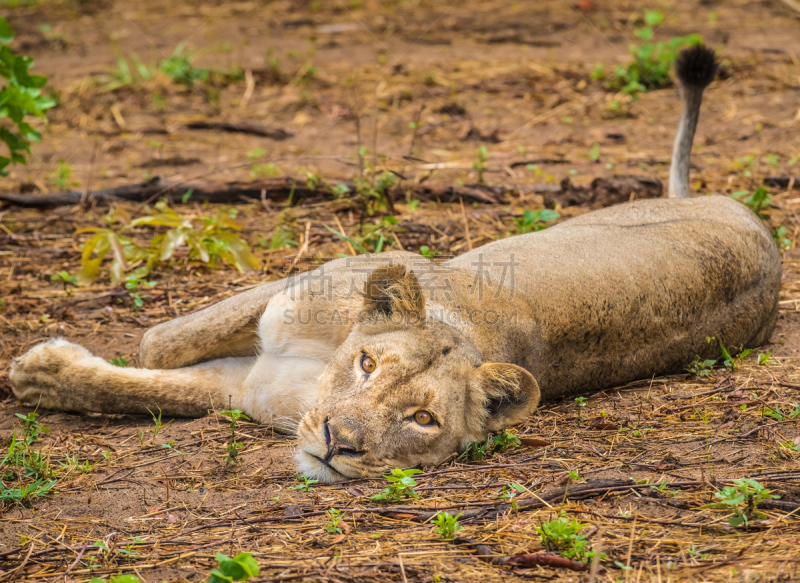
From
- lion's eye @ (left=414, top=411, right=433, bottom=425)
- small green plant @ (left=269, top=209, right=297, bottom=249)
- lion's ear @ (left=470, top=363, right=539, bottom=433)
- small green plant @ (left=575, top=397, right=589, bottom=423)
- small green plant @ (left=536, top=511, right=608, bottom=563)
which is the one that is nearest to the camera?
small green plant @ (left=536, top=511, right=608, bottom=563)

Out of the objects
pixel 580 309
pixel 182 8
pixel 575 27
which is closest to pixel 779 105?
pixel 575 27

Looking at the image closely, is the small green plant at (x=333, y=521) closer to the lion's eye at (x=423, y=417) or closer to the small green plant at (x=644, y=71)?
the lion's eye at (x=423, y=417)

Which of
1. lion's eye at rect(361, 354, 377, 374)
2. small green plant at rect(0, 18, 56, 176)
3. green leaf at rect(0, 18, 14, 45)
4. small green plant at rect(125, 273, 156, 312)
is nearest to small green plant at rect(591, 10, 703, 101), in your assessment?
small green plant at rect(125, 273, 156, 312)

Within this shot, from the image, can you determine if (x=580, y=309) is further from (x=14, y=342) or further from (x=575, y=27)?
(x=575, y=27)

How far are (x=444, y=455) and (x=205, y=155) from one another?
637 cm

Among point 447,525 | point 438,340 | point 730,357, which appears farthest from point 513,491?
point 730,357

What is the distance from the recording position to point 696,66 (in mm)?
6555

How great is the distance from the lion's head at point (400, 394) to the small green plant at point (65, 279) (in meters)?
3.09

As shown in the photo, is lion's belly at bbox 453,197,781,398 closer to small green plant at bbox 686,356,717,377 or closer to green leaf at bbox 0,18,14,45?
small green plant at bbox 686,356,717,377

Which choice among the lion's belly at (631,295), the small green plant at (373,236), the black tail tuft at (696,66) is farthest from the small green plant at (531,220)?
the black tail tuft at (696,66)

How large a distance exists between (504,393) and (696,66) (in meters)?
4.33

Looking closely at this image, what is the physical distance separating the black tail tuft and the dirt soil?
3.75 ft

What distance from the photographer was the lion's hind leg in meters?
4.32

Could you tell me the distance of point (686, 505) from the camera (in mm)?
2990
